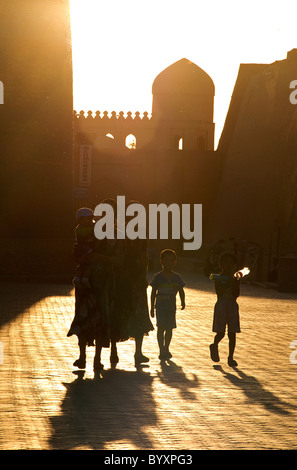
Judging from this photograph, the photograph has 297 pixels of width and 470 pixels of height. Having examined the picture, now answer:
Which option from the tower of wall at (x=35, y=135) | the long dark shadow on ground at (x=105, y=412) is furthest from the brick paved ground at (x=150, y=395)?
the tower of wall at (x=35, y=135)

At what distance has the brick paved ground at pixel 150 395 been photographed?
6.14 meters

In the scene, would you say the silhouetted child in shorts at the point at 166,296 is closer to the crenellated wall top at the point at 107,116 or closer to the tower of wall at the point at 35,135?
the tower of wall at the point at 35,135

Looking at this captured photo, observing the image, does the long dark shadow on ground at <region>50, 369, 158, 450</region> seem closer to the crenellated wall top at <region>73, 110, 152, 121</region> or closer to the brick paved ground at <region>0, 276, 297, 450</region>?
the brick paved ground at <region>0, 276, 297, 450</region>

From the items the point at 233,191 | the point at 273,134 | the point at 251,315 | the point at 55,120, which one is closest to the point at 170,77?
the point at 233,191

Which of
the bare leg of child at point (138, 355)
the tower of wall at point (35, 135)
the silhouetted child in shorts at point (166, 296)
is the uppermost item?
the tower of wall at point (35, 135)

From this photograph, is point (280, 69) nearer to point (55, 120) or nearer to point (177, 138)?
point (55, 120)

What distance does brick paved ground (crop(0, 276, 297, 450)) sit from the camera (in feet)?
20.2

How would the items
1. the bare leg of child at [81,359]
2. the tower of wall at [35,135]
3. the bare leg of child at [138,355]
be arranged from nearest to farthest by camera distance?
the bare leg of child at [81,359], the bare leg of child at [138,355], the tower of wall at [35,135]

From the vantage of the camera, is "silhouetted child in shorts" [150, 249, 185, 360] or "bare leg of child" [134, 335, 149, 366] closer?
"bare leg of child" [134, 335, 149, 366]

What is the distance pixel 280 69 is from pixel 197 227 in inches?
538

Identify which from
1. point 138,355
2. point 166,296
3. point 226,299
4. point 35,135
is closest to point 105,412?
point 138,355

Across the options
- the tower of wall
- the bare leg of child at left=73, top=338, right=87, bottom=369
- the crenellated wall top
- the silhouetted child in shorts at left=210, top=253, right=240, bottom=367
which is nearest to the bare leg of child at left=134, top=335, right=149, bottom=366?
the silhouetted child in shorts at left=210, top=253, right=240, bottom=367

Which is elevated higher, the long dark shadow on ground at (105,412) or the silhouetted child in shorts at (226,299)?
the silhouetted child in shorts at (226,299)

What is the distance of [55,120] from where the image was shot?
84.1 ft
